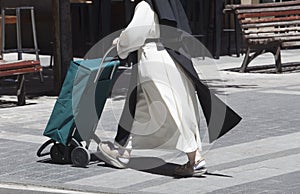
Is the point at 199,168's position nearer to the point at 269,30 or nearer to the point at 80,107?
the point at 80,107

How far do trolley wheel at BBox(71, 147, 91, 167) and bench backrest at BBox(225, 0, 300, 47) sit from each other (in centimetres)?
813

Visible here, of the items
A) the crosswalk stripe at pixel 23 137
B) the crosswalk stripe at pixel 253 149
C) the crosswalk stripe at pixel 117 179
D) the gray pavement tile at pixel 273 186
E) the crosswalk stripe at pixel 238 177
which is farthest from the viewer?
the crosswalk stripe at pixel 23 137

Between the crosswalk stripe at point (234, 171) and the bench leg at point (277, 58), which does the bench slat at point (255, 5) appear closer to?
the bench leg at point (277, 58)

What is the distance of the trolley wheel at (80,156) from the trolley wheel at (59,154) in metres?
0.18

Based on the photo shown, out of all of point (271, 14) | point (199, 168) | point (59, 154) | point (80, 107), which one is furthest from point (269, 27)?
point (199, 168)

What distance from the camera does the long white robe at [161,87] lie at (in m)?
7.83

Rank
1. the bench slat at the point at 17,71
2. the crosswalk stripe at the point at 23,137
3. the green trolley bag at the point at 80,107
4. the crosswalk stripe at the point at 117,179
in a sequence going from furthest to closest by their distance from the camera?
the bench slat at the point at 17,71
the crosswalk stripe at the point at 23,137
the green trolley bag at the point at 80,107
the crosswalk stripe at the point at 117,179

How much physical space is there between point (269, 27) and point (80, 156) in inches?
354

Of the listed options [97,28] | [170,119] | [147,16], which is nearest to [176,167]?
[170,119]

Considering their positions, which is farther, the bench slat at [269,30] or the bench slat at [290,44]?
the bench slat at [290,44]

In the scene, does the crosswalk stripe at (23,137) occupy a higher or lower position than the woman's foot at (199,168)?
lower

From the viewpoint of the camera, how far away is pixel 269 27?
656 inches

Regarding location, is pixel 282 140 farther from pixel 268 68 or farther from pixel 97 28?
pixel 97 28

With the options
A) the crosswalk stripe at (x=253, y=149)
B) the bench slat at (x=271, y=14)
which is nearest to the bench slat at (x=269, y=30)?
the bench slat at (x=271, y=14)
